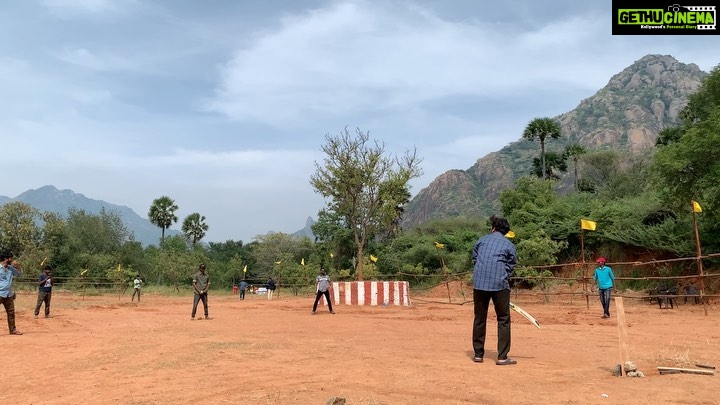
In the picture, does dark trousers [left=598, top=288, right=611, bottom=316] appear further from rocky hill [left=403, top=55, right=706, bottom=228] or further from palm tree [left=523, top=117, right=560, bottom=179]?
rocky hill [left=403, top=55, right=706, bottom=228]

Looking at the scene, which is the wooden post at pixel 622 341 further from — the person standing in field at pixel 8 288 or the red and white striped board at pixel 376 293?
the red and white striped board at pixel 376 293

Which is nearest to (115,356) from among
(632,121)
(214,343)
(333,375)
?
(214,343)

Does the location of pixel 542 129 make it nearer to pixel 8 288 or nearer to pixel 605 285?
pixel 605 285

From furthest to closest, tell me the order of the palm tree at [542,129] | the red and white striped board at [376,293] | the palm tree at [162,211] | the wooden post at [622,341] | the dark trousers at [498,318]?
the palm tree at [162,211], the palm tree at [542,129], the red and white striped board at [376,293], the dark trousers at [498,318], the wooden post at [622,341]

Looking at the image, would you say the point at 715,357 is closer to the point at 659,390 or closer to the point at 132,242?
the point at 659,390

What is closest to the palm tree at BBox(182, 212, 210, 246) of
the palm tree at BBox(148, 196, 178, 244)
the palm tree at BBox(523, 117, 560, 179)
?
the palm tree at BBox(148, 196, 178, 244)

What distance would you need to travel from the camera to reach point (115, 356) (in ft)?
26.1

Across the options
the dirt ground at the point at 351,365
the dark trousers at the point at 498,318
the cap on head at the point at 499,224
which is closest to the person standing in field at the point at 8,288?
the dirt ground at the point at 351,365

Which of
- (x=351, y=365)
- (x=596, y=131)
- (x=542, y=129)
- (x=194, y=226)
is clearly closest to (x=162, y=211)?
(x=194, y=226)

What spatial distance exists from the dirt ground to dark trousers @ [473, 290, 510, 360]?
0.77 feet

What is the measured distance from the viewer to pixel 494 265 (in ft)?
21.7

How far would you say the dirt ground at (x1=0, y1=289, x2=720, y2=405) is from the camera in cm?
493

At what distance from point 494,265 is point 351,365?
233 centimetres

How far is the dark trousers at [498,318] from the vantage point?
250 inches
